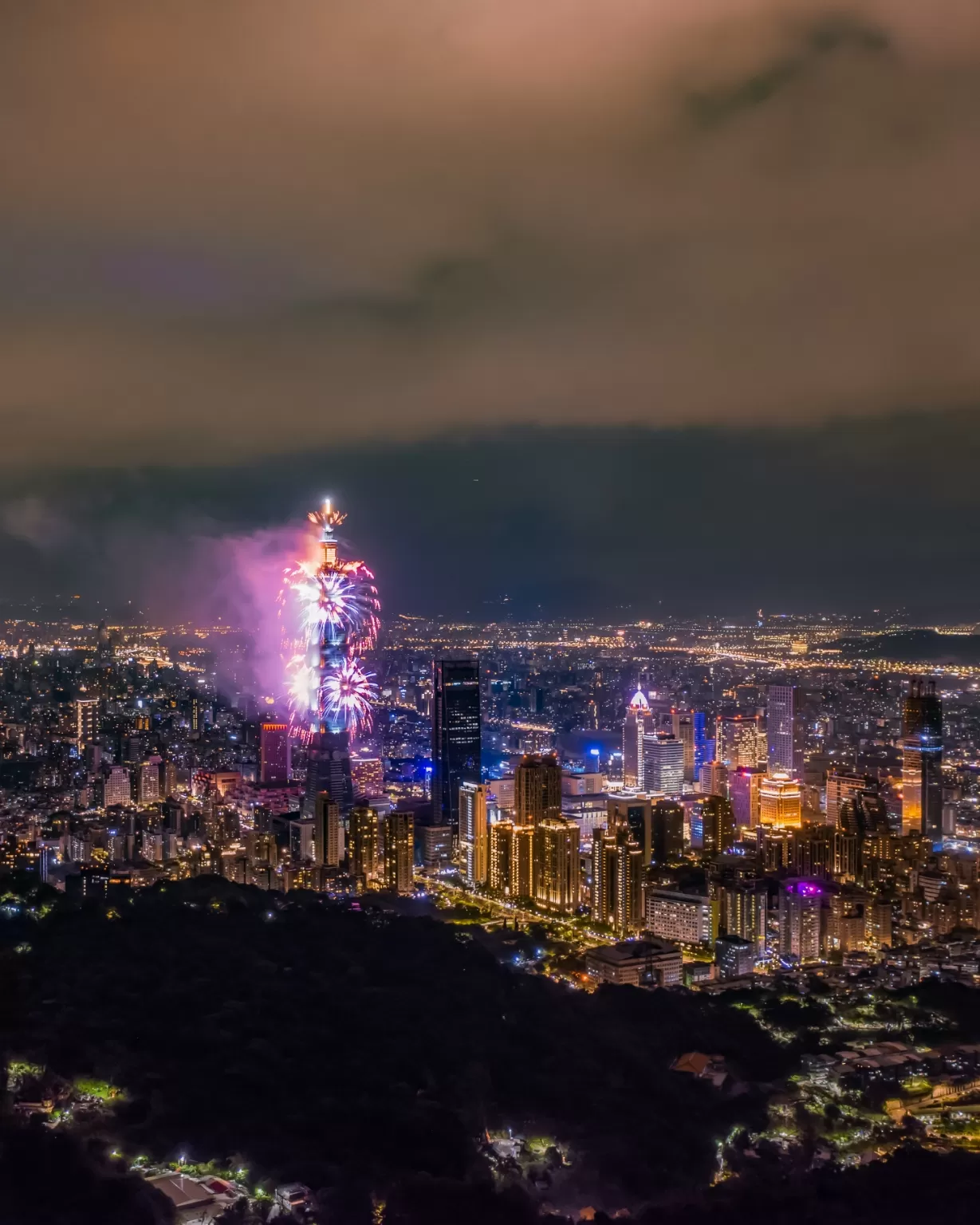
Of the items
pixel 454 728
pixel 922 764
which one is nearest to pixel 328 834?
pixel 454 728

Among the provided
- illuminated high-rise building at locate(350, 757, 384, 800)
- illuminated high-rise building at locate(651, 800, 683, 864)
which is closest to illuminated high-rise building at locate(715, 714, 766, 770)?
illuminated high-rise building at locate(651, 800, 683, 864)

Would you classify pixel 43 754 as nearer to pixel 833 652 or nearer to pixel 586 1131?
pixel 586 1131

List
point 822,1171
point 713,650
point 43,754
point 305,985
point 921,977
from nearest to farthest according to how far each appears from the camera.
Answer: point 822,1171, point 305,985, point 921,977, point 43,754, point 713,650

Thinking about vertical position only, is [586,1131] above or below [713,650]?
below

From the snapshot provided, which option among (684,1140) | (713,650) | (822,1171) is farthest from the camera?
(713,650)

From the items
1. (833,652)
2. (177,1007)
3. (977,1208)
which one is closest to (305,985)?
(177,1007)

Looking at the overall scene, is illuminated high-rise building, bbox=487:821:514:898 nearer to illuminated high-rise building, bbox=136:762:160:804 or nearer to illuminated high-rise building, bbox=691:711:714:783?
illuminated high-rise building, bbox=136:762:160:804

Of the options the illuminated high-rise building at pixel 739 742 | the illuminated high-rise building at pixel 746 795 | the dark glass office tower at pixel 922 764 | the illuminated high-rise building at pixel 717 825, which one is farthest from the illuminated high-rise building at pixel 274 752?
the dark glass office tower at pixel 922 764
